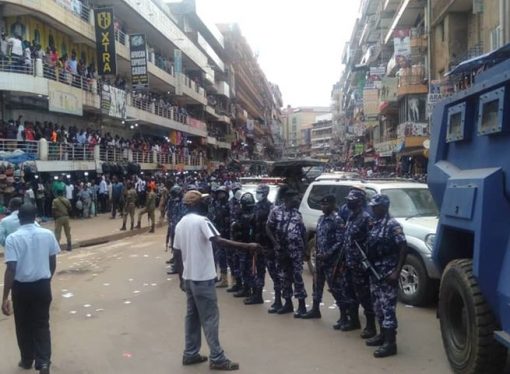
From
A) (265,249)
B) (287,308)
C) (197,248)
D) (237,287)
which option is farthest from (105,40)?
(197,248)

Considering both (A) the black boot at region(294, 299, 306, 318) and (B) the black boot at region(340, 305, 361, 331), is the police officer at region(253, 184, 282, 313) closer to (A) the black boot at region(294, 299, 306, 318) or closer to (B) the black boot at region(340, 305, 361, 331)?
(A) the black boot at region(294, 299, 306, 318)

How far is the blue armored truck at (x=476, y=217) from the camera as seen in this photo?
433cm

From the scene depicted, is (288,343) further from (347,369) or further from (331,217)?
(331,217)

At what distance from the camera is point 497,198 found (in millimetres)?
4344

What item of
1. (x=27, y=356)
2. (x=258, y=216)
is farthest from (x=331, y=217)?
(x=27, y=356)

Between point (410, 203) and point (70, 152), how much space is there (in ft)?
63.7

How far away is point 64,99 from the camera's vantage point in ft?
80.4

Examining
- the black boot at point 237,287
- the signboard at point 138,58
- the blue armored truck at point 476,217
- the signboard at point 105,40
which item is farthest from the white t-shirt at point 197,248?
the signboard at point 138,58

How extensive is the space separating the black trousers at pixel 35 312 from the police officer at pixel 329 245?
3197 mm

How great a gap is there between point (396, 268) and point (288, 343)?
1.44 meters

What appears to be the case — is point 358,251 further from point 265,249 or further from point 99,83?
point 99,83

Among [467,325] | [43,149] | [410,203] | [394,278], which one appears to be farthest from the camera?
[43,149]

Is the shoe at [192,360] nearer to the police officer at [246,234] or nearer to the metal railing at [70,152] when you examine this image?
the police officer at [246,234]

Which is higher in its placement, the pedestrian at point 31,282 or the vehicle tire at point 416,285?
the pedestrian at point 31,282
